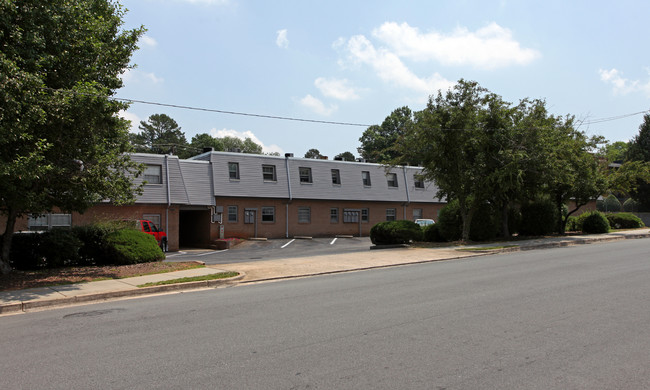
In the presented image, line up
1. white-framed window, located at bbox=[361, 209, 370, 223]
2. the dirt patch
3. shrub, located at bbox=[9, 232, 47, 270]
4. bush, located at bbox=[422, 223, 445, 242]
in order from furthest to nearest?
white-framed window, located at bbox=[361, 209, 370, 223] < bush, located at bbox=[422, 223, 445, 242] < shrub, located at bbox=[9, 232, 47, 270] < the dirt patch

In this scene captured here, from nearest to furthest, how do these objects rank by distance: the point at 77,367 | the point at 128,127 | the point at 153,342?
the point at 77,367
the point at 153,342
the point at 128,127

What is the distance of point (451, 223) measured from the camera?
25.3 m

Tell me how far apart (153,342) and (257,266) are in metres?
9.29

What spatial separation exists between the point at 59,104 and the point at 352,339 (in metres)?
8.98

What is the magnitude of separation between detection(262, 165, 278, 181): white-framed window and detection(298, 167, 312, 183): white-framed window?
2120mm

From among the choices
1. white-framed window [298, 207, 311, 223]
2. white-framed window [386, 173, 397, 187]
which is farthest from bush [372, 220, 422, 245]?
white-framed window [386, 173, 397, 187]

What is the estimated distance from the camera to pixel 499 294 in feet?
30.8

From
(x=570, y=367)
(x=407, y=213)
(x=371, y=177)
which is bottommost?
(x=570, y=367)

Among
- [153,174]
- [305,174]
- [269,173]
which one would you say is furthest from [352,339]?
[305,174]

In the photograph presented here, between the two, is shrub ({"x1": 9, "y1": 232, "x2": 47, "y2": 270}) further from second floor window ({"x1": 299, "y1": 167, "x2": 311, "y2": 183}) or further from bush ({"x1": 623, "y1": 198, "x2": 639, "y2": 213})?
bush ({"x1": 623, "y1": 198, "x2": 639, "y2": 213})

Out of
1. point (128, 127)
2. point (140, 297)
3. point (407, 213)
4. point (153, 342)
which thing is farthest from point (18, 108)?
point (407, 213)

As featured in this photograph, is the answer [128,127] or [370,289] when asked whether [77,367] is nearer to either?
[370,289]

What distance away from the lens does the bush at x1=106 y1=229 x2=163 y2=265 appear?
1518 centimetres

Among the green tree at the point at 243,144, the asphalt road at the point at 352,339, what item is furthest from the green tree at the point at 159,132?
the asphalt road at the point at 352,339
